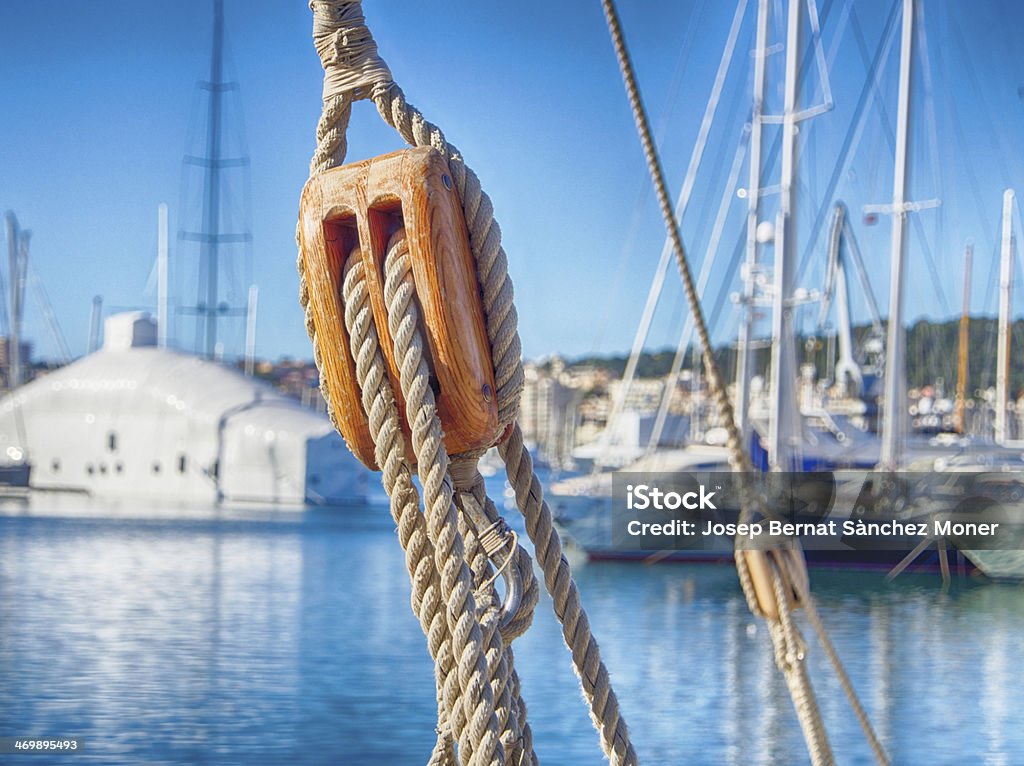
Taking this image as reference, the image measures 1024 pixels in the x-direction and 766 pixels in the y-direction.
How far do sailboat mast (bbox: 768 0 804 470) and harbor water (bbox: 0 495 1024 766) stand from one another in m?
3.81

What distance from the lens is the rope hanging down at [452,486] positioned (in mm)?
2041

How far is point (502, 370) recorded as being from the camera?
2125 mm

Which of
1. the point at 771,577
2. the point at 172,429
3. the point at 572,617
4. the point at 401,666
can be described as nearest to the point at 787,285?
the point at 401,666

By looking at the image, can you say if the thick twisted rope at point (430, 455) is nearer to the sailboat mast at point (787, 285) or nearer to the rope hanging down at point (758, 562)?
the rope hanging down at point (758, 562)

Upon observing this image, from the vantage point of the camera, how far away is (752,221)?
1096 inches

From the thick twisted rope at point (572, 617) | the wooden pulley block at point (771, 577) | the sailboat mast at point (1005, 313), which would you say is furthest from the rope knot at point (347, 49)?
the sailboat mast at point (1005, 313)

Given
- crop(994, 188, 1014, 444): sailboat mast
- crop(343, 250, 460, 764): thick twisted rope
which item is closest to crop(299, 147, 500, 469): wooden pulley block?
crop(343, 250, 460, 764): thick twisted rope

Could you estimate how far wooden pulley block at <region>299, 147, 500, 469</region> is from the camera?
2039mm

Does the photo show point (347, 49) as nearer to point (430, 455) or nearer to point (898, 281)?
point (430, 455)

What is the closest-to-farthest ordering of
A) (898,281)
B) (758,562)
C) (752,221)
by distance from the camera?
(758,562)
(898,281)
(752,221)

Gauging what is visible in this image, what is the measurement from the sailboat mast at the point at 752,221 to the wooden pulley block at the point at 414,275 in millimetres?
24214

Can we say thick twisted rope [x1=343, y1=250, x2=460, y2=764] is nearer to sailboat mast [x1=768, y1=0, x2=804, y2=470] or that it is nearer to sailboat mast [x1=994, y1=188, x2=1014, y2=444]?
sailboat mast [x1=768, y1=0, x2=804, y2=470]

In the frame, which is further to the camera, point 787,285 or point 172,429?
point 172,429

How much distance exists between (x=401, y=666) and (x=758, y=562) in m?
17.0
